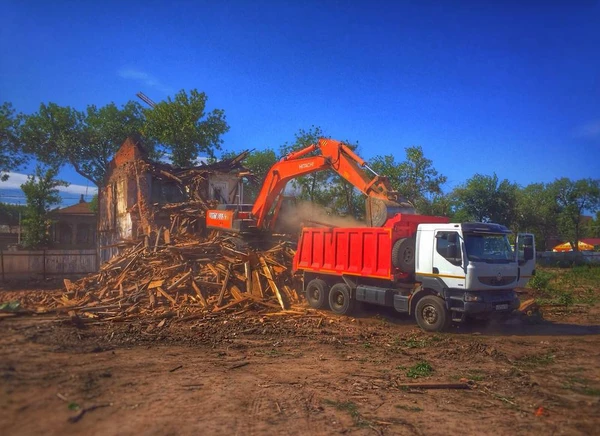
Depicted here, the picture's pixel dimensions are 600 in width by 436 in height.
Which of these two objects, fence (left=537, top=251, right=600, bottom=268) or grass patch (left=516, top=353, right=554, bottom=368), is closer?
grass patch (left=516, top=353, right=554, bottom=368)

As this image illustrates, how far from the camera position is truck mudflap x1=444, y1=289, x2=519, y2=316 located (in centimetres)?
1109

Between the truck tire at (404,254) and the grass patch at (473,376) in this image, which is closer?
the grass patch at (473,376)

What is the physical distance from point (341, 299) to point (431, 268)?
358 cm

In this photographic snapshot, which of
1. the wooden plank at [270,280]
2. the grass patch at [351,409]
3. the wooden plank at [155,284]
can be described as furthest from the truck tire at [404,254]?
the wooden plank at [155,284]

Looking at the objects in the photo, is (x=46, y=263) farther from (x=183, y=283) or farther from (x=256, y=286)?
(x=256, y=286)

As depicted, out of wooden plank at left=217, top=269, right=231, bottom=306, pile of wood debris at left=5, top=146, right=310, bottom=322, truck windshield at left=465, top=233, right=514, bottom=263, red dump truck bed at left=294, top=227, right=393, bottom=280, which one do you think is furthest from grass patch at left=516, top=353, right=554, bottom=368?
wooden plank at left=217, top=269, right=231, bottom=306

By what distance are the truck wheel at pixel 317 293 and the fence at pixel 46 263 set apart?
13793 millimetres

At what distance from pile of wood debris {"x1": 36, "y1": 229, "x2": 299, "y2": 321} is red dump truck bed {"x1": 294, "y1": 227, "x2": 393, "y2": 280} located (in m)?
1.51

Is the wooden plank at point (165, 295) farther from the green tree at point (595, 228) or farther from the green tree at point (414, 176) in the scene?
the green tree at point (595, 228)

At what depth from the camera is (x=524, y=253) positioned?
40.5 ft

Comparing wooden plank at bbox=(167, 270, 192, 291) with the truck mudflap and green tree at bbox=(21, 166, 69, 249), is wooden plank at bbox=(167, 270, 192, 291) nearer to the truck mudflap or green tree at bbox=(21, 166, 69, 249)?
the truck mudflap

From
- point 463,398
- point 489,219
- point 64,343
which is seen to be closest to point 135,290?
point 64,343

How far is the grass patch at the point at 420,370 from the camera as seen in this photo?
8.05 m

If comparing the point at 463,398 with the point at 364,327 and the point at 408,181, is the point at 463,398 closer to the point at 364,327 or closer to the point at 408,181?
the point at 364,327
